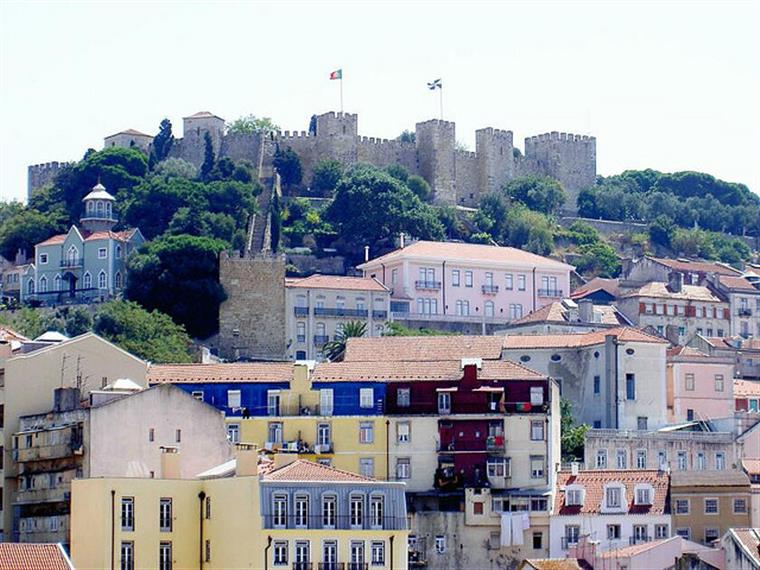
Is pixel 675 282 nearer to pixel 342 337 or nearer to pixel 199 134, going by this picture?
pixel 342 337

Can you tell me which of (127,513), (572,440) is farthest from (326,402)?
(127,513)

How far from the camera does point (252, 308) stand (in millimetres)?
102500

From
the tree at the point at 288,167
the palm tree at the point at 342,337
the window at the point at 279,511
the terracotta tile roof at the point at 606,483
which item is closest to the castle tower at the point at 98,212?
the tree at the point at 288,167

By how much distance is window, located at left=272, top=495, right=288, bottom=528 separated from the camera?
5798cm

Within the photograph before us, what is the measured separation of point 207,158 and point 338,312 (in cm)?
2604

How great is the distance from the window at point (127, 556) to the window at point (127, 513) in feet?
1.42

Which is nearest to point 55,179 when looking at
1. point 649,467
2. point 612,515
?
point 649,467

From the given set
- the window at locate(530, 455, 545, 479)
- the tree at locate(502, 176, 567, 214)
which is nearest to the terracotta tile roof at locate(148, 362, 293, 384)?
the window at locate(530, 455, 545, 479)

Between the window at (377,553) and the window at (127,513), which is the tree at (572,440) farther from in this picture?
the window at (127,513)

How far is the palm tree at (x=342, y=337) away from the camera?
89500 mm

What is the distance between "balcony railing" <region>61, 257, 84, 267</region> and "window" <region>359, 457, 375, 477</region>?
4362 cm

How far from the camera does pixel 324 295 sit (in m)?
104

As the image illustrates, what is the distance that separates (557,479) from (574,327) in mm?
29879

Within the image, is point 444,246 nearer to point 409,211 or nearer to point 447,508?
point 409,211
